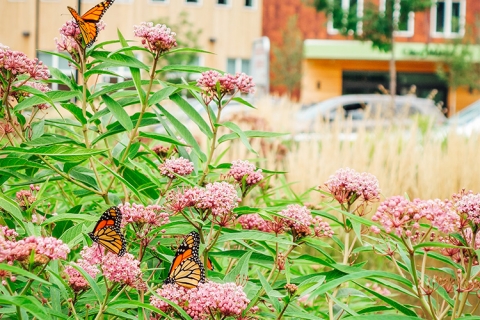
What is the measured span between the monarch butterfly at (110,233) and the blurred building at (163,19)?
2475 cm

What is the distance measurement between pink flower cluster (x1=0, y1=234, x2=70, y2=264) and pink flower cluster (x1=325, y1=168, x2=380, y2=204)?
2.36 feet

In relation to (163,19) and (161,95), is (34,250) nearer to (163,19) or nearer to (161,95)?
(161,95)

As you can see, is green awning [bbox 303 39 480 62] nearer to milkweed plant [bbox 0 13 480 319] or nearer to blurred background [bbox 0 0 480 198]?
blurred background [bbox 0 0 480 198]

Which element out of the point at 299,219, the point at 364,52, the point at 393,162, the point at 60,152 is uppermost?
the point at 364,52

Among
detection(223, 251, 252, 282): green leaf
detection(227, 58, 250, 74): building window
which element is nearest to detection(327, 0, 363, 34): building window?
detection(227, 58, 250, 74): building window

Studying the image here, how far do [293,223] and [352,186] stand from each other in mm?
186

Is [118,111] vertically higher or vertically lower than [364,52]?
lower

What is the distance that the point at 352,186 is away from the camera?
5.48 ft

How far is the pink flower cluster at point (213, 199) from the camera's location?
1.47 meters

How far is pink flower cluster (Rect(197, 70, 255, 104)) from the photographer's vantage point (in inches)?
70.9

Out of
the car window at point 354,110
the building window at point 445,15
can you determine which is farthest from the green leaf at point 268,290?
the building window at point 445,15

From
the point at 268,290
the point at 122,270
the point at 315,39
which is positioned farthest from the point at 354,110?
the point at 122,270

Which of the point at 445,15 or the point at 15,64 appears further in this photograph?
the point at 445,15

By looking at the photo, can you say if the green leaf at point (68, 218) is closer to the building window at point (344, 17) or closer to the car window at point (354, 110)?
the car window at point (354, 110)
